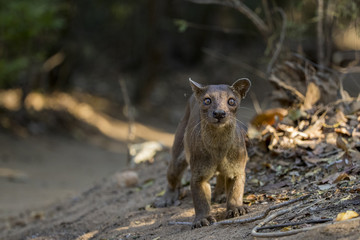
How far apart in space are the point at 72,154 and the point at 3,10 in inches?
182

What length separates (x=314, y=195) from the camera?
4.90 meters

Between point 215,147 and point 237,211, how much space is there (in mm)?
652

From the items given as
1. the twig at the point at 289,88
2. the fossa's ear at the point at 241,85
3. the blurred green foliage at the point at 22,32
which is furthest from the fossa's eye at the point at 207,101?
the blurred green foliage at the point at 22,32

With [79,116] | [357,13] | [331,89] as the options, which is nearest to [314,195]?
[331,89]

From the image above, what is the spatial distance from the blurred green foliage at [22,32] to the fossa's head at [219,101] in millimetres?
11302

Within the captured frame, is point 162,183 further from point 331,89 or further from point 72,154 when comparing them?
point 72,154

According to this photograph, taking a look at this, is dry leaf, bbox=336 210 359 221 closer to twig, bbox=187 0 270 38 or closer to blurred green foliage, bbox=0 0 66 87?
twig, bbox=187 0 270 38

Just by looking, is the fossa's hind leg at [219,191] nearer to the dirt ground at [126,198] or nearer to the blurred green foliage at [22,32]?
the dirt ground at [126,198]

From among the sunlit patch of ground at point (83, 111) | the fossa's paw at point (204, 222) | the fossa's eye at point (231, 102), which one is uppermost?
the sunlit patch of ground at point (83, 111)

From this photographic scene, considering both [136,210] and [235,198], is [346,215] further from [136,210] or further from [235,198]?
[136,210]

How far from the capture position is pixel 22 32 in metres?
15.9

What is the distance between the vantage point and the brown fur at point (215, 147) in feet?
16.5

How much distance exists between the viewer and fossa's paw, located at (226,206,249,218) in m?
5.13

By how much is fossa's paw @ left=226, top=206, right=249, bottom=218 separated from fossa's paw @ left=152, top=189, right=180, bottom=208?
1.33m
